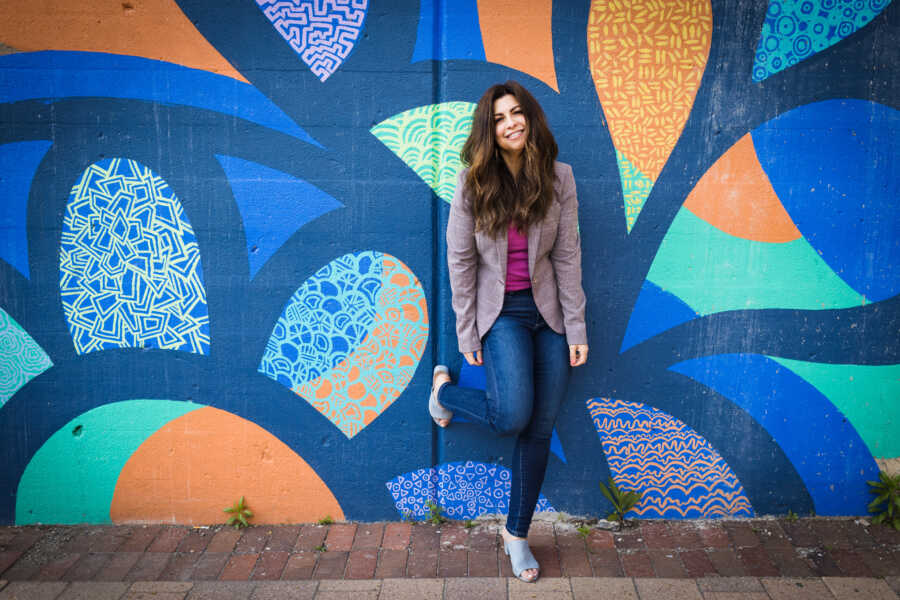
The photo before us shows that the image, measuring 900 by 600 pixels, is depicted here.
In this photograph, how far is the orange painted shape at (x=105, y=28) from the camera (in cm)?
297

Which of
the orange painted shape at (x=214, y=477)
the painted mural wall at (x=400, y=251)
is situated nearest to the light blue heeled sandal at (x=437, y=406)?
the painted mural wall at (x=400, y=251)

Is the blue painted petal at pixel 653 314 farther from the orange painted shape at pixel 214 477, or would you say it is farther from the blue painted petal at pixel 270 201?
the orange painted shape at pixel 214 477

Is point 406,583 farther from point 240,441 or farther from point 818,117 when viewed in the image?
point 818,117

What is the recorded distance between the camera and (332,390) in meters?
3.20

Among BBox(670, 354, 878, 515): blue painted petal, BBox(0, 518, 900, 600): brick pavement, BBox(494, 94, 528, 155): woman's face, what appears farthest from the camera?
BBox(670, 354, 878, 515): blue painted petal

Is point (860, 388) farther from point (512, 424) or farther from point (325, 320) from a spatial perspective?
point (325, 320)

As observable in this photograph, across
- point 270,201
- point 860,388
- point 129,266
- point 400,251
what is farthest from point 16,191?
point 860,388

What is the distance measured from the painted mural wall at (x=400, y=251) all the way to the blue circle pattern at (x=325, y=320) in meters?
0.01

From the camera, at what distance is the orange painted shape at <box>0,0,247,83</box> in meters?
2.97

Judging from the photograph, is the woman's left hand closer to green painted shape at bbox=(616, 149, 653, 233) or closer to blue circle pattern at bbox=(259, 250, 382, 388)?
green painted shape at bbox=(616, 149, 653, 233)

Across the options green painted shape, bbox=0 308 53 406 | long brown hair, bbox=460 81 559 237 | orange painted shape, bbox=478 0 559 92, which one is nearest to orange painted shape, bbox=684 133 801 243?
long brown hair, bbox=460 81 559 237

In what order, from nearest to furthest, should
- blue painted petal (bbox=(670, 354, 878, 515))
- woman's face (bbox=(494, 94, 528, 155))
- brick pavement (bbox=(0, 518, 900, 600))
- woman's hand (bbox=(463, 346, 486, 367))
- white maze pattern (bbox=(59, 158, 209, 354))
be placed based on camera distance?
woman's face (bbox=(494, 94, 528, 155)), brick pavement (bbox=(0, 518, 900, 600)), woman's hand (bbox=(463, 346, 486, 367)), white maze pattern (bbox=(59, 158, 209, 354)), blue painted petal (bbox=(670, 354, 878, 515))

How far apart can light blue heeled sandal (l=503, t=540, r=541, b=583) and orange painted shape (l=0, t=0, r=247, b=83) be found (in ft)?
8.77

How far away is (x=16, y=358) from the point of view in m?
3.18
